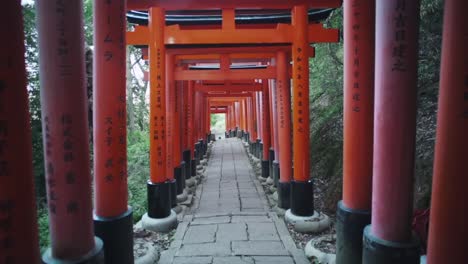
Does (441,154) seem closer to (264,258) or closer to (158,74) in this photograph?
(264,258)

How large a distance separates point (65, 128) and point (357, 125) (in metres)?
2.28

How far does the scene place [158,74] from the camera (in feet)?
17.4

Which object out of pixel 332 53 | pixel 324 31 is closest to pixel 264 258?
pixel 324 31

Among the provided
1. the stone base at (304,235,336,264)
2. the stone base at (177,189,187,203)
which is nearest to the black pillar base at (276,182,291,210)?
the stone base at (304,235,336,264)

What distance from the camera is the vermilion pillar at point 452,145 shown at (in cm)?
182

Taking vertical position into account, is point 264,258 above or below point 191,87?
below

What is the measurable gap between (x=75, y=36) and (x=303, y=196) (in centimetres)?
415

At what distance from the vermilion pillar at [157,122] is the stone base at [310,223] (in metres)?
1.88

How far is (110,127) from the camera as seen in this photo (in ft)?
10.0

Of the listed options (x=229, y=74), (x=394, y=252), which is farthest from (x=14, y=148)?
(x=229, y=74)

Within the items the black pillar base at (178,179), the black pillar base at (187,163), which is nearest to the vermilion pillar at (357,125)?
the black pillar base at (178,179)

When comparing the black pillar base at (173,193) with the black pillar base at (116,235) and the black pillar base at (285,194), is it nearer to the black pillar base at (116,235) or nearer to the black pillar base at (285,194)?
the black pillar base at (285,194)

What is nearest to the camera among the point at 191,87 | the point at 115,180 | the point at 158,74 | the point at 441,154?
the point at 441,154

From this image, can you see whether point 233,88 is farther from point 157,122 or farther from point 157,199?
point 157,199
